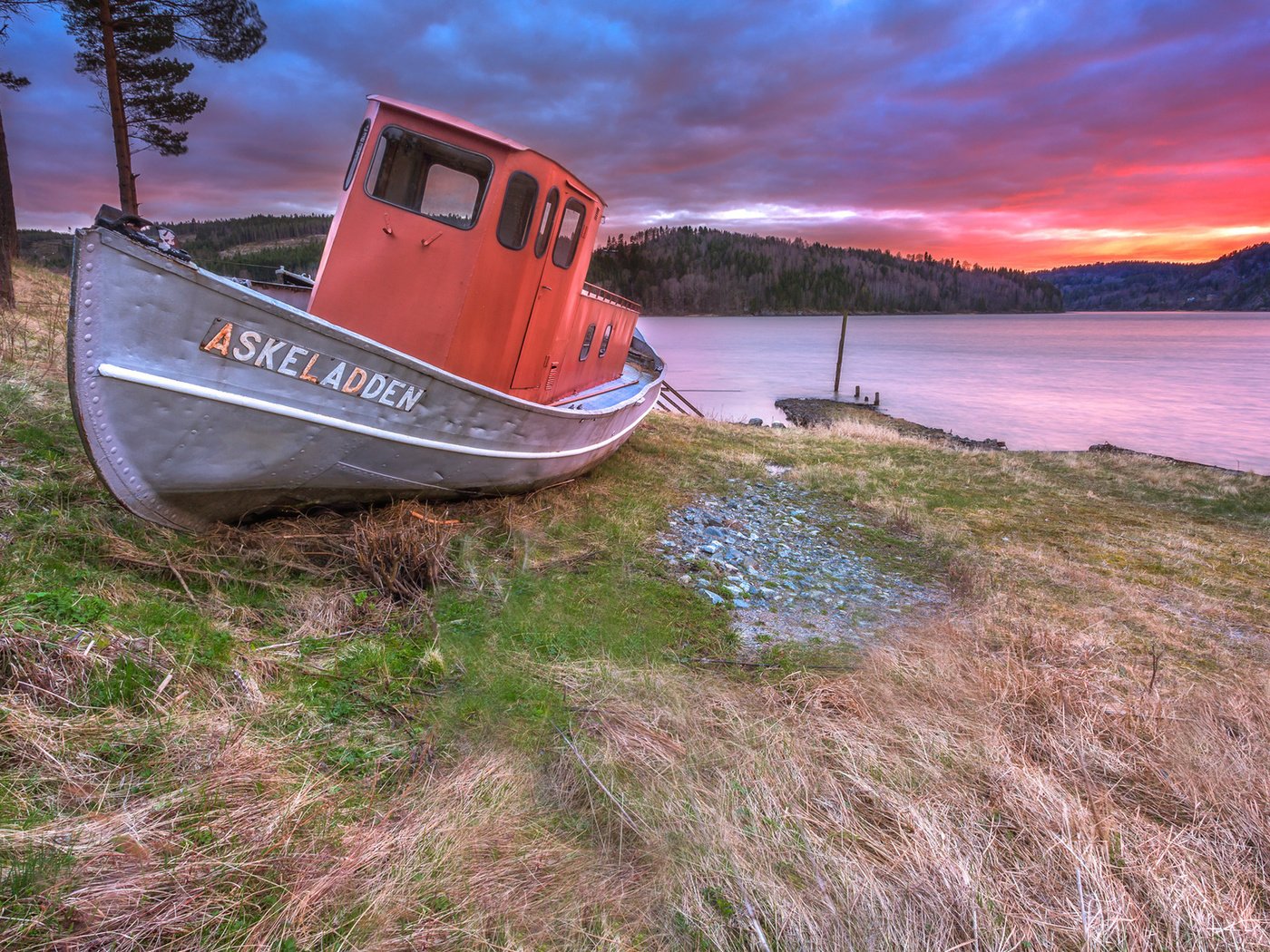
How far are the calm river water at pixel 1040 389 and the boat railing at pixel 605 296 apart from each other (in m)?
15.7

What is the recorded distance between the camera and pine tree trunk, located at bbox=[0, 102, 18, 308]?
9523 millimetres

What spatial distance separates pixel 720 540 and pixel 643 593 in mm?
1928

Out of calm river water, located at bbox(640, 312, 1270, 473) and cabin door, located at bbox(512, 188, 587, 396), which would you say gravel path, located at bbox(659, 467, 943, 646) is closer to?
cabin door, located at bbox(512, 188, 587, 396)

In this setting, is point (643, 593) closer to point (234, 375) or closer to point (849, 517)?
point (234, 375)

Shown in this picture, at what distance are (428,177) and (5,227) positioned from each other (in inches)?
384

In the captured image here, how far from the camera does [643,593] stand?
546cm

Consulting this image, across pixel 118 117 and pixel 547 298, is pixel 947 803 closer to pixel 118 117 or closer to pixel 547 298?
pixel 547 298

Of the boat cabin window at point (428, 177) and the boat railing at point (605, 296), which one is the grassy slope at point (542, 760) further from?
the boat railing at point (605, 296)

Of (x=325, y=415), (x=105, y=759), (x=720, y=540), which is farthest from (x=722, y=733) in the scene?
(x=720, y=540)

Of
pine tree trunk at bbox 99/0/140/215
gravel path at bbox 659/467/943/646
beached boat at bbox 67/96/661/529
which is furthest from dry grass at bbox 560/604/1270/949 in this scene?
pine tree trunk at bbox 99/0/140/215

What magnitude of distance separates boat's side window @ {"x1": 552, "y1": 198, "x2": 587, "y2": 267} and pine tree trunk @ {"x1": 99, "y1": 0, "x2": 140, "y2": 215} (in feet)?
41.6

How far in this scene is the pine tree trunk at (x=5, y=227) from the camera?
9523 millimetres

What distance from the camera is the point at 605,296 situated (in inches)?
A: 396

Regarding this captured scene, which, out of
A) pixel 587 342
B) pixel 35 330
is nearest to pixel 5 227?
pixel 35 330
